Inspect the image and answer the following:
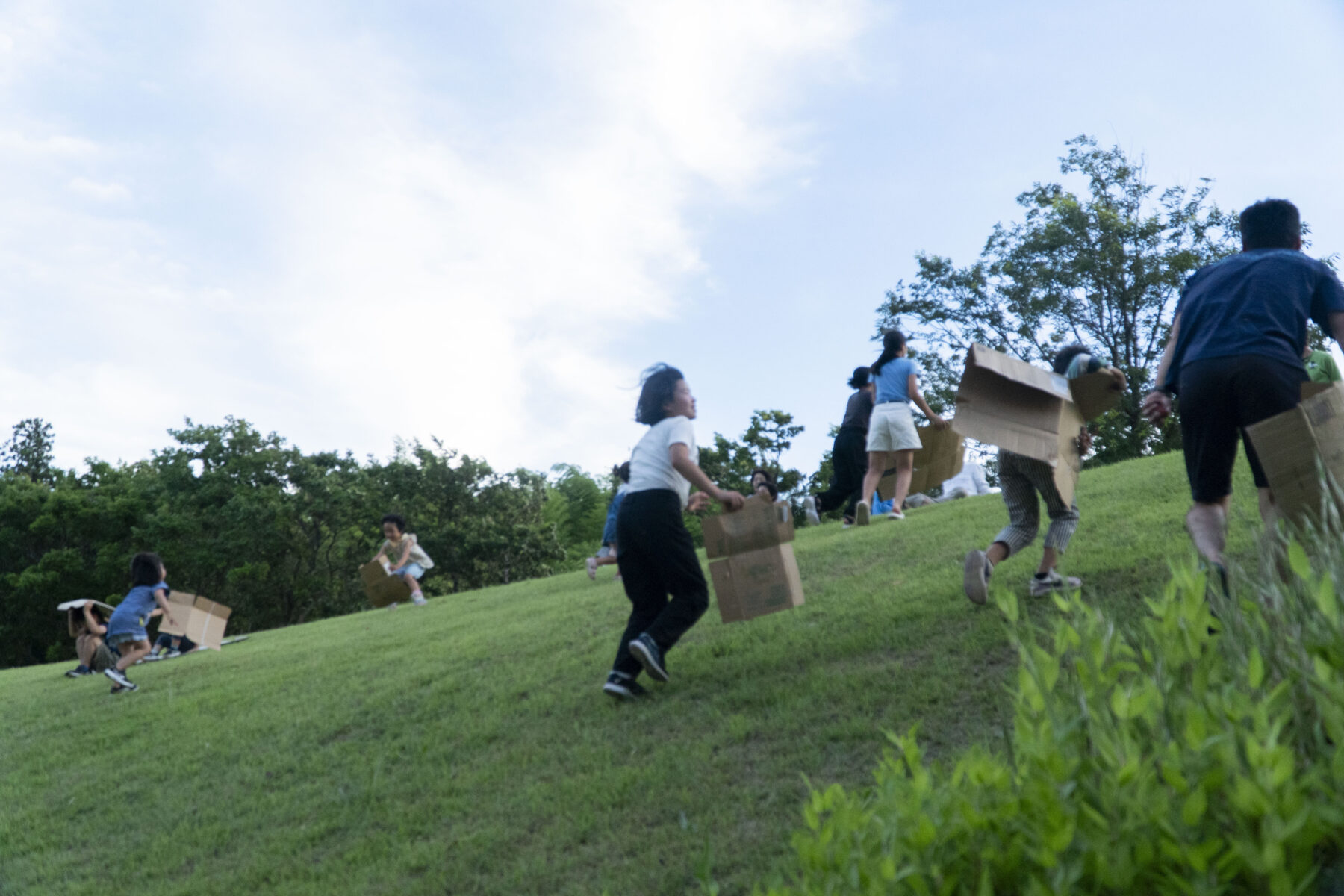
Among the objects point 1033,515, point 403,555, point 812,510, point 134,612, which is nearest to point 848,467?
point 812,510

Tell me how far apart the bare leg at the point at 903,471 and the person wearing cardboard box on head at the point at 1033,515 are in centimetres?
524

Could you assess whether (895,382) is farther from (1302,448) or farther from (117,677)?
(117,677)

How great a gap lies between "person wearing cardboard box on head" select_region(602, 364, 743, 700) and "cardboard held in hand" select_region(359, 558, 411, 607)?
1163 centimetres

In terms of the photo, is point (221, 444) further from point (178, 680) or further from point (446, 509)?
point (178, 680)

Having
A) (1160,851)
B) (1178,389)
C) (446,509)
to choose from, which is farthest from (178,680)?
(446,509)

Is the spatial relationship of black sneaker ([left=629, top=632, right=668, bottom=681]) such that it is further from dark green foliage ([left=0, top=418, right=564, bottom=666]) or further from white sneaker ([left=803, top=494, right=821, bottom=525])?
dark green foliage ([left=0, top=418, right=564, bottom=666])

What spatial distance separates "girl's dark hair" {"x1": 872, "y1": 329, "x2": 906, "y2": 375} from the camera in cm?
1191

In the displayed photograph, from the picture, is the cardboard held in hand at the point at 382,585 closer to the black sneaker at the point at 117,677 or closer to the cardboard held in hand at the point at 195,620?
the cardboard held in hand at the point at 195,620

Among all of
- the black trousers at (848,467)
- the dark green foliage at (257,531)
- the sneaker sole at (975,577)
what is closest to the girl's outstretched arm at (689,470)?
the sneaker sole at (975,577)

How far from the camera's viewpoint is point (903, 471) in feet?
39.6

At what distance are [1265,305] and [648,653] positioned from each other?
12.0ft

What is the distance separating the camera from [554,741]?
19.1 ft

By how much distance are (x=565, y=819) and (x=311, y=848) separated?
1371mm

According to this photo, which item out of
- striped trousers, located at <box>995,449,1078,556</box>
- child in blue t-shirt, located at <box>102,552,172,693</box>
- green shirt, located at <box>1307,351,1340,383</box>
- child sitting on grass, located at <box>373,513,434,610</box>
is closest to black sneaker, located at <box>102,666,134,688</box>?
child in blue t-shirt, located at <box>102,552,172,693</box>
